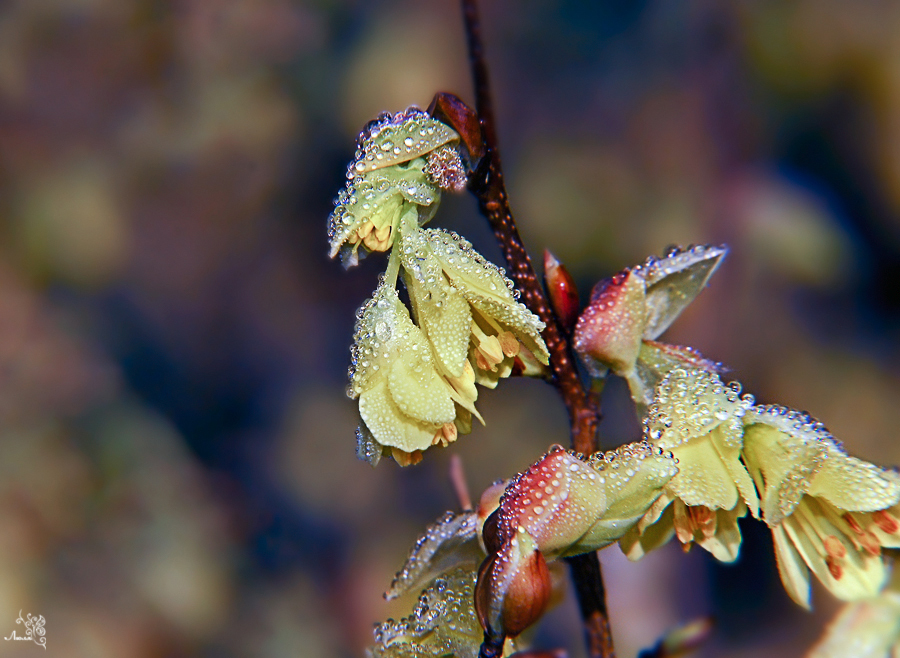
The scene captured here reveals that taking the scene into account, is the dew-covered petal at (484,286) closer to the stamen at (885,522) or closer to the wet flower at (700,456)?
the wet flower at (700,456)

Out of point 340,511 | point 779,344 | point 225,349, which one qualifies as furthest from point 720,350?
point 225,349

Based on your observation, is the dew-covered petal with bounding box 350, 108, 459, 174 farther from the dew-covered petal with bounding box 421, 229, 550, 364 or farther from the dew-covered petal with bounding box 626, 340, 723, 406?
the dew-covered petal with bounding box 626, 340, 723, 406

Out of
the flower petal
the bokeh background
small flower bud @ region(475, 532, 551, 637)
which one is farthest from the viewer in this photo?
the bokeh background

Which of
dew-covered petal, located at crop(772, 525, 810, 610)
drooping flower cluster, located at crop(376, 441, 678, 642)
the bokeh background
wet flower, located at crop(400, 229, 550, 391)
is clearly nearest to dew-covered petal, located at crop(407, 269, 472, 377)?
wet flower, located at crop(400, 229, 550, 391)

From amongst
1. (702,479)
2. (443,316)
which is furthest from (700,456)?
(443,316)

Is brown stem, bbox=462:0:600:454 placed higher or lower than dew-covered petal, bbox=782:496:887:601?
higher

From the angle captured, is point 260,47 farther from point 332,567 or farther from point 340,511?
point 332,567
